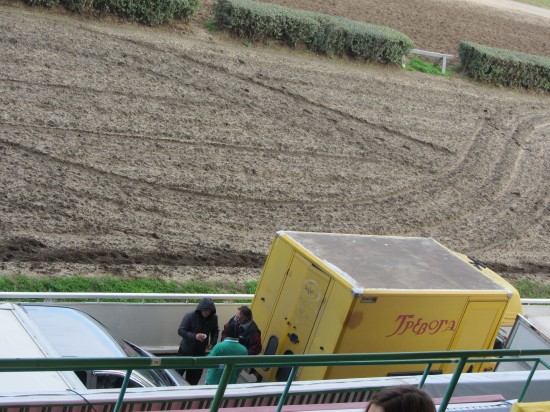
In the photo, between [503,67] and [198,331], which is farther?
[503,67]

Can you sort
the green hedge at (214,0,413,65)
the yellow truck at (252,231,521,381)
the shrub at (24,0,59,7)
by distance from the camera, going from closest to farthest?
the yellow truck at (252,231,521,381) < the shrub at (24,0,59,7) < the green hedge at (214,0,413,65)

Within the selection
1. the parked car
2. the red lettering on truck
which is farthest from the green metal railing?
the red lettering on truck

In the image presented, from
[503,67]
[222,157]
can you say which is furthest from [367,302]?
[503,67]

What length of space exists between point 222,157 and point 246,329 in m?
8.33

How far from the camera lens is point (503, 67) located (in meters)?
27.8

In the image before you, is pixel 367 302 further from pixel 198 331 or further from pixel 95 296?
pixel 95 296

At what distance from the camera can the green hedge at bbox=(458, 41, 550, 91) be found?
27438 mm

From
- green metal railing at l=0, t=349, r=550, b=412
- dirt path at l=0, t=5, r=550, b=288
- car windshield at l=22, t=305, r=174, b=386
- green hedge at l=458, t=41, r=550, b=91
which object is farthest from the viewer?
green hedge at l=458, t=41, r=550, b=91

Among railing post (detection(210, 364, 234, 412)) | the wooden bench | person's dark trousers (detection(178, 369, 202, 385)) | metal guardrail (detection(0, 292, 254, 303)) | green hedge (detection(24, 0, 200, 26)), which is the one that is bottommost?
person's dark trousers (detection(178, 369, 202, 385))

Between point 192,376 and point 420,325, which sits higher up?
point 420,325

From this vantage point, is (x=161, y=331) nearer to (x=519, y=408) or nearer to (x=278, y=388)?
(x=278, y=388)

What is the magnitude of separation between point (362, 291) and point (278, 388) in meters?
2.37

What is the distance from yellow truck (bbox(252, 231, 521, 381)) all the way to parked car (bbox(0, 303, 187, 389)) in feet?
5.15

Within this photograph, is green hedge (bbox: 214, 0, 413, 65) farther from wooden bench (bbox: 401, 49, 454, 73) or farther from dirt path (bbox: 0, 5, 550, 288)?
wooden bench (bbox: 401, 49, 454, 73)
